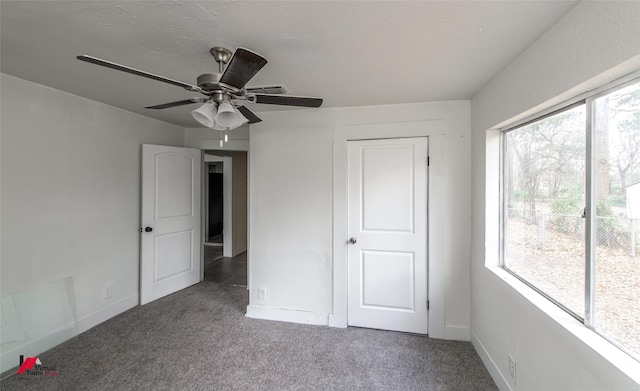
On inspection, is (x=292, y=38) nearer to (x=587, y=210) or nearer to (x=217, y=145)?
(x=587, y=210)

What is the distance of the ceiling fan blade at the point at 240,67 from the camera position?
1.04 meters

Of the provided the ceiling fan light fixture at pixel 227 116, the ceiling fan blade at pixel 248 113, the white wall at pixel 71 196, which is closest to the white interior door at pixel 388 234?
the ceiling fan blade at pixel 248 113

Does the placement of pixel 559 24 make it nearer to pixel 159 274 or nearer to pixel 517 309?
pixel 517 309

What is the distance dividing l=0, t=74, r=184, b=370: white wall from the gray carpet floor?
44 cm

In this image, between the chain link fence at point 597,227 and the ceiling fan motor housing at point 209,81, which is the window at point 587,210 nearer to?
the chain link fence at point 597,227

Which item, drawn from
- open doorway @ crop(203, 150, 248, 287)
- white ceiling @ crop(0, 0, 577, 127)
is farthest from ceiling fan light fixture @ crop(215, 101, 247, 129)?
open doorway @ crop(203, 150, 248, 287)

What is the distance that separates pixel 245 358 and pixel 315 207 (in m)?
1.44

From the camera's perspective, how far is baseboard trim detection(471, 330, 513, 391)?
1689mm

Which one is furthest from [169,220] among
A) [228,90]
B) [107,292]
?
[228,90]

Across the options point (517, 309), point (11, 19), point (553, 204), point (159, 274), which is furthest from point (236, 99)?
point (159, 274)

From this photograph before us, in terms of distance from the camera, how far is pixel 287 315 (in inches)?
106

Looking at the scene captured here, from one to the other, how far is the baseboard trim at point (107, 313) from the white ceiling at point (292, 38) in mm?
2165

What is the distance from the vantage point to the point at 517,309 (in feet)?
5.11

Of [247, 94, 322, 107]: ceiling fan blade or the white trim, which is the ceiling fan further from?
the white trim
